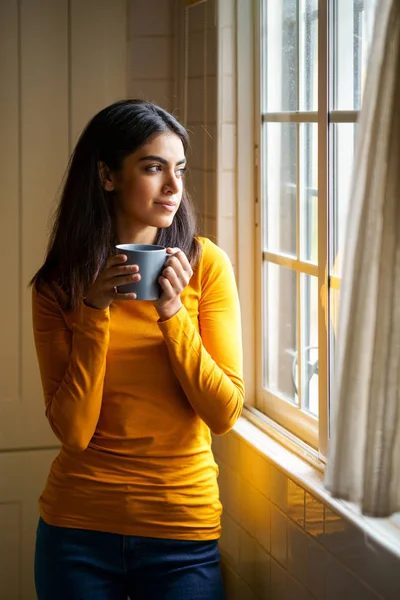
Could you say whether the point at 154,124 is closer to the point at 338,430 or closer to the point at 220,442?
the point at 338,430

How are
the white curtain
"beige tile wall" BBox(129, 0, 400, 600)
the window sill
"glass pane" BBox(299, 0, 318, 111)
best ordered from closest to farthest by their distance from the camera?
the white curtain < the window sill < "beige tile wall" BBox(129, 0, 400, 600) < "glass pane" BBox(299, 0, 318, 111)

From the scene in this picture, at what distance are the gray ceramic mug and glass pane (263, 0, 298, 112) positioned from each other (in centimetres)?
71

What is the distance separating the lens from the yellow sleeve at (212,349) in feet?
5.55

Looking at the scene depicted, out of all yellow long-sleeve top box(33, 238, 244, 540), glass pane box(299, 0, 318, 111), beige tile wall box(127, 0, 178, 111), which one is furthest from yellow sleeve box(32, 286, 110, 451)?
beige tile wall box(127, 0, 178, 111)

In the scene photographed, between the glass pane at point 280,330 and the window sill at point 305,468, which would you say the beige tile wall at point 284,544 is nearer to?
the window sill at point 305,468

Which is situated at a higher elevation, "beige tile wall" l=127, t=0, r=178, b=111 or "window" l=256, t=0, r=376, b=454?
"beige tile wall" l=127, t=0, r=178, b=111

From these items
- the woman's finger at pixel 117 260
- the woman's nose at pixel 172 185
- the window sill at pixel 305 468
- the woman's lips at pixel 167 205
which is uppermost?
the woman's nose at pixel 172 185

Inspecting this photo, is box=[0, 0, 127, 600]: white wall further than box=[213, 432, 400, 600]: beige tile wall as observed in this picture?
Yes

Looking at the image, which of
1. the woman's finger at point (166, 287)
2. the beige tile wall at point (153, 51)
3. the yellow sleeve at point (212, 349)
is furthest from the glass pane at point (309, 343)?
the beige tile wall at point (153, 51)

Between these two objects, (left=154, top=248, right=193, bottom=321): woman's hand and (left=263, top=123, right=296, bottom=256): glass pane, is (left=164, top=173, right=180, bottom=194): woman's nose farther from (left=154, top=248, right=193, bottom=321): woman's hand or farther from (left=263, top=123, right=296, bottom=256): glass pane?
(left=263, top=123, right=296, bottom=256): glass pane

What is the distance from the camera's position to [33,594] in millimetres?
2828

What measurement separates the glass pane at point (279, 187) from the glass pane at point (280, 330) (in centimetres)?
8

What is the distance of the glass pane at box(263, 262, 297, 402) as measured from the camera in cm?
220

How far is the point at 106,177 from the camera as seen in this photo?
1.83m
